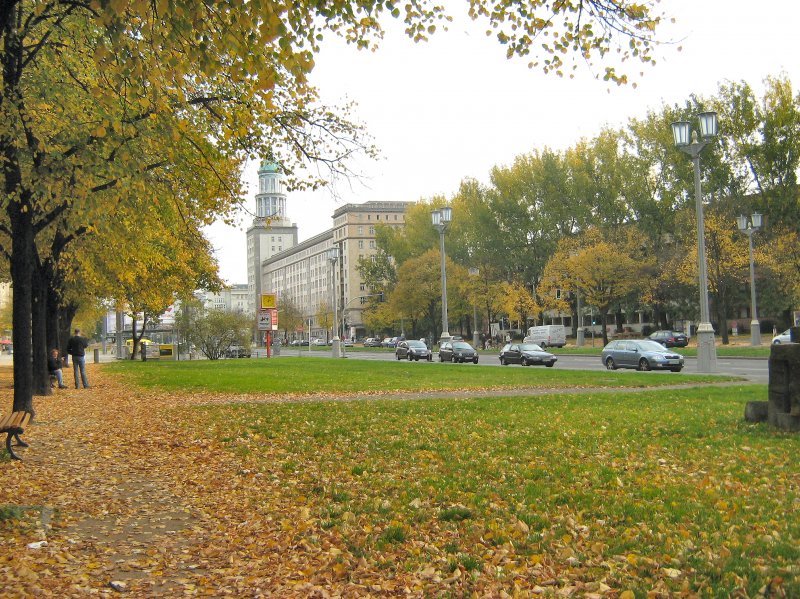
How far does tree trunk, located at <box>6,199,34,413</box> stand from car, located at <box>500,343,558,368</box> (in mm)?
28139

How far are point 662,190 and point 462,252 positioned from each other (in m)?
22.6

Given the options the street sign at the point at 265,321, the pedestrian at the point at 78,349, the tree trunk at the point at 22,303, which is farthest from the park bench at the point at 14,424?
the street sign at the point at 265,321

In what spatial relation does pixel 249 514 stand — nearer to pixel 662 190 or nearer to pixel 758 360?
pixel 758 360

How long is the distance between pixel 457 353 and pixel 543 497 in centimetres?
4003

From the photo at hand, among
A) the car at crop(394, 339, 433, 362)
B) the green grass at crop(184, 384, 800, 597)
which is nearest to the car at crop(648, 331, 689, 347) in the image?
the car at crop(394, 339, 433, 362)

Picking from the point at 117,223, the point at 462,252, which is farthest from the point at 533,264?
the point at 117,223

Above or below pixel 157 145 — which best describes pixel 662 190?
above

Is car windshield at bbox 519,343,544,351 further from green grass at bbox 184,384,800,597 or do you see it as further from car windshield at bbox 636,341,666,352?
green grass at bbox 184,384,800,597

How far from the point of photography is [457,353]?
46719 mm

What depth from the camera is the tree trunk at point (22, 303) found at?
1461cm

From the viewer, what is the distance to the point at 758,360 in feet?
117

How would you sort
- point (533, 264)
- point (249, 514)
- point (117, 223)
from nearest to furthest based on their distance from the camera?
point (249, 514), point (117, 223), point (533, 264)

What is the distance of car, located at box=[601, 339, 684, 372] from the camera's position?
30.9 meters

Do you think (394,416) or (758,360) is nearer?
(394,416)
